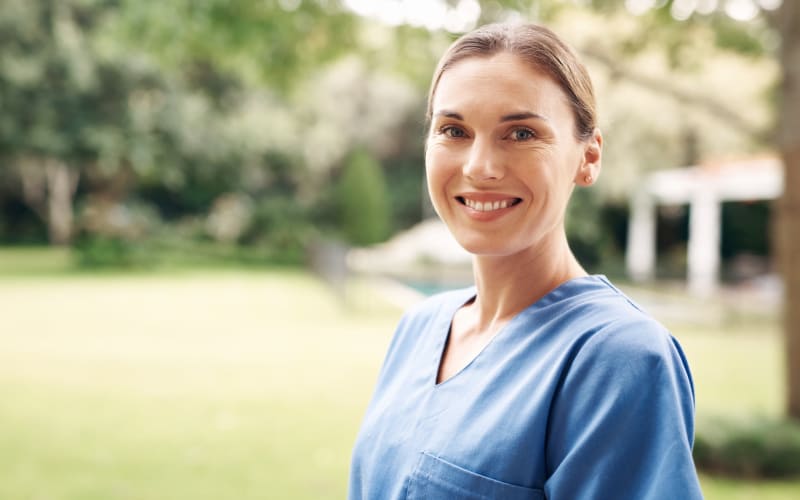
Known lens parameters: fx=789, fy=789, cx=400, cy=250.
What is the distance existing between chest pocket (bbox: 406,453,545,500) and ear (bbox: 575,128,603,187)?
1.57 ft

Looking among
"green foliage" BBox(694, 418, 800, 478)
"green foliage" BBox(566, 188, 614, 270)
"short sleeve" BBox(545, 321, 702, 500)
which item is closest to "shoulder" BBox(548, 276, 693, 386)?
"short sleeve" BBox(545, 321, 702, 500)

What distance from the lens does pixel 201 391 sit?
754cm

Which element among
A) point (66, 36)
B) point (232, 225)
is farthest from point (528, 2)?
point (232, 225)

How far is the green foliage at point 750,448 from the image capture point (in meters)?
5.17

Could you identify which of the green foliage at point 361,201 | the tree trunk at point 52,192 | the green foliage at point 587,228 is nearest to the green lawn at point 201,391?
the green foliage at point 587,228

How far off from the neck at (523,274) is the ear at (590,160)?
0.10 m

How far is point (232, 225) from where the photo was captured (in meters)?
26.8

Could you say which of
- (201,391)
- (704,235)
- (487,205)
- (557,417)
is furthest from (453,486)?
(704,235)

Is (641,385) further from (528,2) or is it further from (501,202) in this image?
(528,2)

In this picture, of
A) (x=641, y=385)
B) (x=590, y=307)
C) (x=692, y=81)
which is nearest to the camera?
(x=641, y=385)

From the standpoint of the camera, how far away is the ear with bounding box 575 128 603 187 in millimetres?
1225

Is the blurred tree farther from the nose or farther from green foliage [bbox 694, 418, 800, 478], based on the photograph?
the nose

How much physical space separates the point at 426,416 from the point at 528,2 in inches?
214

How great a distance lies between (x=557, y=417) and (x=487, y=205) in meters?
0.33
